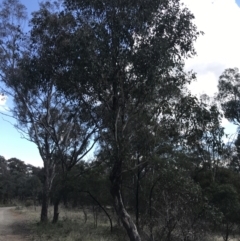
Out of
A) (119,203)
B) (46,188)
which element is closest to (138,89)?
(119,203)

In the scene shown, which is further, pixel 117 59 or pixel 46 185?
pixel 46 185

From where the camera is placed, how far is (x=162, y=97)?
1575 cm

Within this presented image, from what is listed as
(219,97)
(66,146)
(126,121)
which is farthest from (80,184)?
(219,97)

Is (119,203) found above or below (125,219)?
above

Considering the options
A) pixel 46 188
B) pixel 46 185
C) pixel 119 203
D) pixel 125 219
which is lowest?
pixel 125 219

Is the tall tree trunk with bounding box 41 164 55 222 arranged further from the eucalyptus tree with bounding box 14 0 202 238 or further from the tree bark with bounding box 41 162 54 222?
the eucalyptus tree with bounding box 14 0 202 238

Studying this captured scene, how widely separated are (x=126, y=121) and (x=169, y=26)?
3.56 meters

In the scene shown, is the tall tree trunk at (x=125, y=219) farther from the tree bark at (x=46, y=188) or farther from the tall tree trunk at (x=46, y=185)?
the tall tree trunk at (x=46, y=185)

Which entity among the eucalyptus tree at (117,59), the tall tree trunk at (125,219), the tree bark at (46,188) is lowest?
the tall tree trunk at (125,219)

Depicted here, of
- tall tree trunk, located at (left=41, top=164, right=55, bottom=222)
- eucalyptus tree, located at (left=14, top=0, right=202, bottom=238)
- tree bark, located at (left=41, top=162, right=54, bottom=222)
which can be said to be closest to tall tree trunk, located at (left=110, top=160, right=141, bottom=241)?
eucalyptus tree, located at (left=14, top=0, right=202, bottom=238)

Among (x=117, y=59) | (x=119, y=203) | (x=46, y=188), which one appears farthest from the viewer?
(x=46, y=188)

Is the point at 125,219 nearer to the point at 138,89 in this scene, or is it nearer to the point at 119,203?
the point at 119,203

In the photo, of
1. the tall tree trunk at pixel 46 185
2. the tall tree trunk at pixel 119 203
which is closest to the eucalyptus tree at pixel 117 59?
the tall tree trunk at pixel 119 203

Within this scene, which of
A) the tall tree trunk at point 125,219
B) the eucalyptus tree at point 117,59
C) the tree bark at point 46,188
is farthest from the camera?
the tree bark at point 46,188
